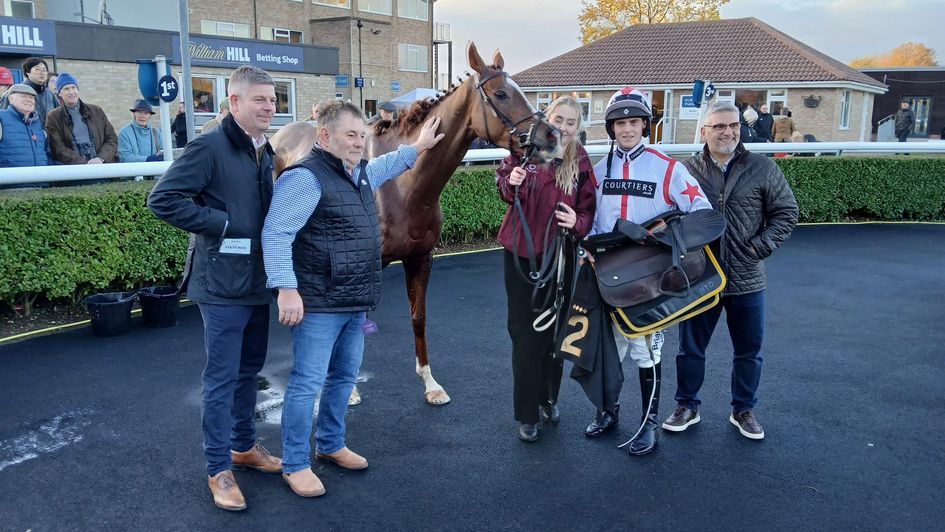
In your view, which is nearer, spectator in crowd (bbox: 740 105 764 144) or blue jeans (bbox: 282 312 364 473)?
blue jeans (bbox: 282 312 364 473)

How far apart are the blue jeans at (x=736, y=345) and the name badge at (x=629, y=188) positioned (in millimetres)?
793

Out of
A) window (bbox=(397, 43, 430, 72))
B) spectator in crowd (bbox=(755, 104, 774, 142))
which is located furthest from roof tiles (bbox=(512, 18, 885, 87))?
spectator in crowd (bbox=(755, 104, 774, 142))

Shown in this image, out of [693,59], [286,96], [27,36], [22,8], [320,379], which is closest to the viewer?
[320,379]

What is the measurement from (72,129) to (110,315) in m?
2.85

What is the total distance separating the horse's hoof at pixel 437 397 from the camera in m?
4.37

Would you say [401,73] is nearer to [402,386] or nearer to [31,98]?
[31,98]

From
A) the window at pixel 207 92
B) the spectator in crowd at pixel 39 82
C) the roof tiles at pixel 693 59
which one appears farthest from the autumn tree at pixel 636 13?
the spectator in crowd at pixel 39 82

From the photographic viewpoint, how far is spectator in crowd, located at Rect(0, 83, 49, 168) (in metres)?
6.43

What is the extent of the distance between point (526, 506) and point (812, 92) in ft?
93.7

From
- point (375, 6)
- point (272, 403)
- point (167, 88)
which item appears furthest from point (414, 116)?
point (375, 6)

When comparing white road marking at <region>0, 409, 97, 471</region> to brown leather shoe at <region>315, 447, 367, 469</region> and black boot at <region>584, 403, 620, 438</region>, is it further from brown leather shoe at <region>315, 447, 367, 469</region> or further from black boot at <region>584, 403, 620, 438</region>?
black boot at <region>584, 403, 620, 438</region>

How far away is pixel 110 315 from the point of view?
555 centimetres

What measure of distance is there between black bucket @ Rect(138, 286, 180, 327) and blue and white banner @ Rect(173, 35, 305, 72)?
19938 mm

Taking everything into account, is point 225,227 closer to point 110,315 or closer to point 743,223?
point 743,223
